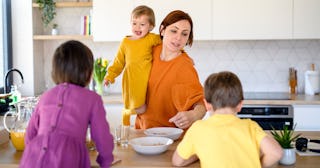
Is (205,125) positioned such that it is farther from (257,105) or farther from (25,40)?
(25,40)

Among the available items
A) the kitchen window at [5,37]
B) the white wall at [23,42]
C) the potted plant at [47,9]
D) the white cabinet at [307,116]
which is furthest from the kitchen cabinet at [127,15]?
the white cabinet at [307,116]

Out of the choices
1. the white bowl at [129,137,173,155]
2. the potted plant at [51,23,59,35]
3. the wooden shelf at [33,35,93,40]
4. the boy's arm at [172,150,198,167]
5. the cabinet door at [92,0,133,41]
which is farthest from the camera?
the potted plant at [51,23,59,35]

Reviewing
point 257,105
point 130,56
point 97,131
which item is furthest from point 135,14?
point 257,105

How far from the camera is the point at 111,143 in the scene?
1551 millimetres

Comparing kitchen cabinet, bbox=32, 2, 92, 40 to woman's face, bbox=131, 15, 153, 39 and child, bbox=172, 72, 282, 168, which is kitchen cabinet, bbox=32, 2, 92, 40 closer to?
woman's face, bbox=131, 15, 153, 39

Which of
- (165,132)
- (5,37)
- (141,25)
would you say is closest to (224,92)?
(165,132)

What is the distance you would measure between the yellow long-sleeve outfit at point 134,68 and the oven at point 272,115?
4.89 ft

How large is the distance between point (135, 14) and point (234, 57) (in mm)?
1943

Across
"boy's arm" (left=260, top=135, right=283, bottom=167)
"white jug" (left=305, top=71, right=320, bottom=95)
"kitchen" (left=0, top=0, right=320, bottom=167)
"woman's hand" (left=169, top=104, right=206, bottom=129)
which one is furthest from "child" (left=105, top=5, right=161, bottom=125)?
"white jug" (left=305, top=71, right=320, bottom=95)

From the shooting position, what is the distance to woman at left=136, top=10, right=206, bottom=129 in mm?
2176

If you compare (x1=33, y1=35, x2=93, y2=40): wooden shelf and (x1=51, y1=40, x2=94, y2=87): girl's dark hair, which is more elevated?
(x1=33, y1=35, x2=93, y2=40): wooden shelf

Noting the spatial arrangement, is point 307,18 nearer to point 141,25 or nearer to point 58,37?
point 141,25

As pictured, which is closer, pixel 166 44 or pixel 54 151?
pixel 54 151

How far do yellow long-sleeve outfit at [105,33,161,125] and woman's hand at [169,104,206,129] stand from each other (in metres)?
0.32
